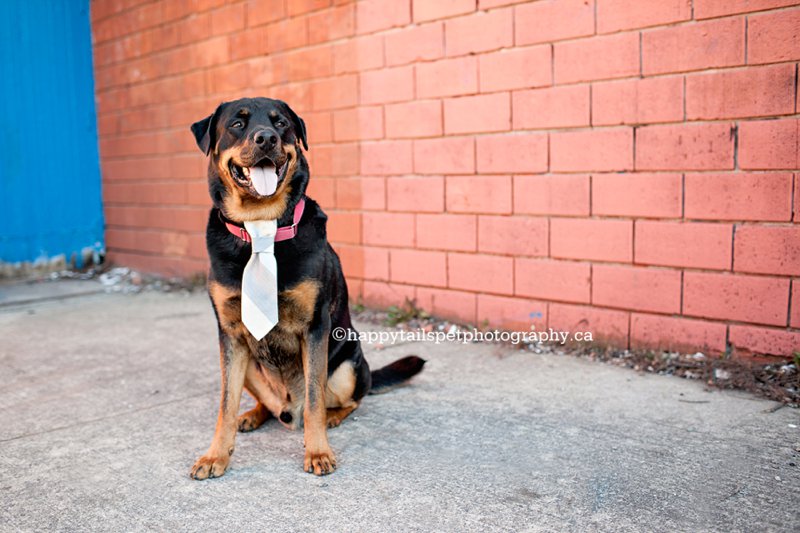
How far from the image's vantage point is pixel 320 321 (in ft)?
9.57

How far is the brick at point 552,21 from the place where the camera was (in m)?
4.25

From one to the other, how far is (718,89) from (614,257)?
1.08 meters

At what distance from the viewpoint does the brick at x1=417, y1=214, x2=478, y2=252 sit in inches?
196

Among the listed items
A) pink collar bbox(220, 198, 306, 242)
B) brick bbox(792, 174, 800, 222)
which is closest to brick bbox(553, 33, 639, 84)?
brick bbox(792, 174, 800, 222)

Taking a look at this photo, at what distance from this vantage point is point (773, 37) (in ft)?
11.8

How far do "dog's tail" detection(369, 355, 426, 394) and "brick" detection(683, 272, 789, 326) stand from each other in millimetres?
1560

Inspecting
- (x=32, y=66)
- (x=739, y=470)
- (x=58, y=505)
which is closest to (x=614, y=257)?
(x=739, y=470)

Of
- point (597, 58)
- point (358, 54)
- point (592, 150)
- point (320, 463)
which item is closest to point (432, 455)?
point (320, 463)

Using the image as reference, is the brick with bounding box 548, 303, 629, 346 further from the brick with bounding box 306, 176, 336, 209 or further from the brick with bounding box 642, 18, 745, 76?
the brick with bounding box 306, 176, 336, 209

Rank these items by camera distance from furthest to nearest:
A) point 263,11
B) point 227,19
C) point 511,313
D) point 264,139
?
1. point 227,19
2. point 263,11
3. point 511,313
4. point 264,139

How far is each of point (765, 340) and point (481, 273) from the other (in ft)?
5.94

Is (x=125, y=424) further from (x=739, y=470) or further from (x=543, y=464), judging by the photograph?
(x=739, y=470)

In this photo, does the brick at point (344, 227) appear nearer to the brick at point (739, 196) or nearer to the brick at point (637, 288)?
the brick at point (637, 288)

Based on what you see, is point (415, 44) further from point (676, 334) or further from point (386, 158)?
point (676, 334)
